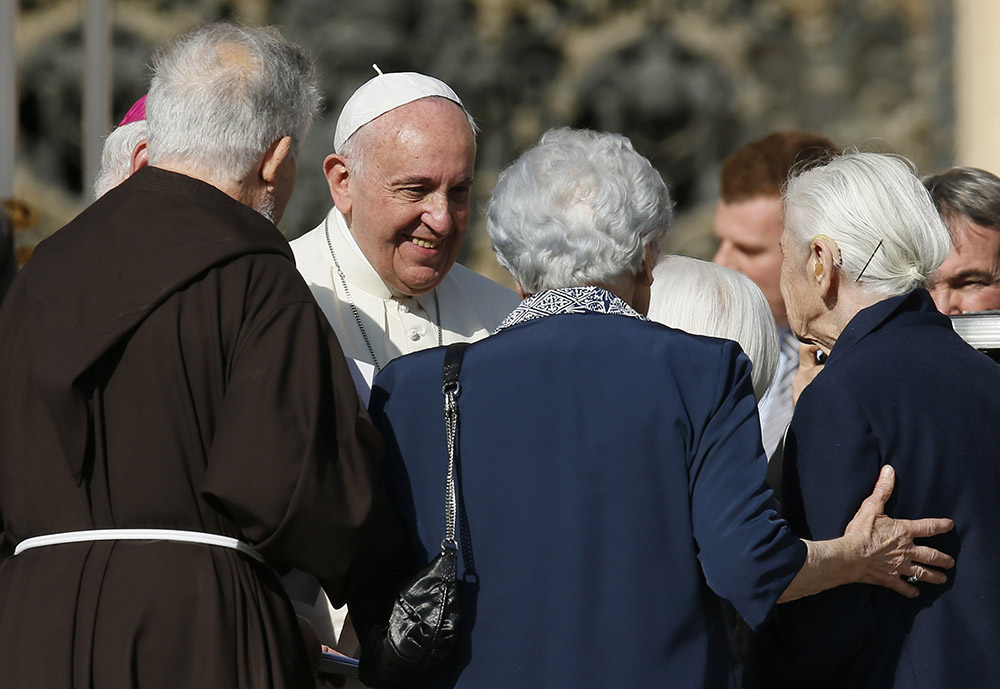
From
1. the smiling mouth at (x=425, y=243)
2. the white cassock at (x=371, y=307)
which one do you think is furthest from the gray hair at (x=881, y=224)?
the white cassock at (x=371, y=307)

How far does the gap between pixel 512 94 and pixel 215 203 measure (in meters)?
4.08

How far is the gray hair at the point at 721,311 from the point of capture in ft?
11.2

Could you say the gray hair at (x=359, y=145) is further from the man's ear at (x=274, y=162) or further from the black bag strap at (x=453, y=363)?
the black bag strap at (x=453, y=363)

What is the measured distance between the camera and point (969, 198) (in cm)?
394

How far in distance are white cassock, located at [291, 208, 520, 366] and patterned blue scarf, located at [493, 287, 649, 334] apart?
124 centimetres

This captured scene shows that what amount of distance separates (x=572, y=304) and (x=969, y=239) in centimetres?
173

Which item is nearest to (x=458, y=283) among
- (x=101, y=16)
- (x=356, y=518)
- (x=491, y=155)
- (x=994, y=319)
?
(x=994, y=319)

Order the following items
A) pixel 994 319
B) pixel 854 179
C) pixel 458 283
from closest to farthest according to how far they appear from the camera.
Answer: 1. pixel 854 179
2. pixel 994 319
3. pixel 458 283

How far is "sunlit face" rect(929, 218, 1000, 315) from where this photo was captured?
3.95 metres

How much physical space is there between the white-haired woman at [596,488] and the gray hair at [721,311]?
0.79 metres

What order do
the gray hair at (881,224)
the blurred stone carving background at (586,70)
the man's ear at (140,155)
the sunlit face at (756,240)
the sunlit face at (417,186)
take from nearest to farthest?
the gray hair at (881,224), the man's ear at (140,155), the sunlit face at (417,186), the sunlit face at (756,240), the blurred stone carving background at (586,70)

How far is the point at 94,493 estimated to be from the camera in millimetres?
2529

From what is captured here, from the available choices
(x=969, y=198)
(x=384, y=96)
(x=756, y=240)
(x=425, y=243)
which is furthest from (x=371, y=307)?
(x=756, y=240)

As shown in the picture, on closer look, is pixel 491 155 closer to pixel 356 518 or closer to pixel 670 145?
pixel 670 145
